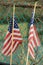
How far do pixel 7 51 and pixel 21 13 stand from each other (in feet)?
4.74

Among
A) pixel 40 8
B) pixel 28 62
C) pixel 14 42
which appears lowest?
pixel 28 62

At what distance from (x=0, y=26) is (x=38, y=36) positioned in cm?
137

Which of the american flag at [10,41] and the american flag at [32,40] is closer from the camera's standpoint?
the american flag at [32,40]

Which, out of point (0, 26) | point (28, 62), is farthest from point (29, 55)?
point (0, 26)

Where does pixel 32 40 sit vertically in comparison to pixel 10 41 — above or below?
above

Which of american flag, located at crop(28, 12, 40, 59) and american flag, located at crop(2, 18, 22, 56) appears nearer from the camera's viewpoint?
american flag, located at crop(28, 12, 40, 59)

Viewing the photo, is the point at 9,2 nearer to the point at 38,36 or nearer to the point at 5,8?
the point at 5,8

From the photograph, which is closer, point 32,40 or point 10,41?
point 32,40

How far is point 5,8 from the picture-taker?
1174cm

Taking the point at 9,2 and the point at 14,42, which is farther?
the point at 9,2

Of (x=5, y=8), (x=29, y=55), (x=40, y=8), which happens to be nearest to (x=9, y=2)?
(x=5, y=8)

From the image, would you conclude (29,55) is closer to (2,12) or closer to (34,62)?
(34,62)

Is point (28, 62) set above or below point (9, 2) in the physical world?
below

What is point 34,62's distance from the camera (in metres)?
11.1
